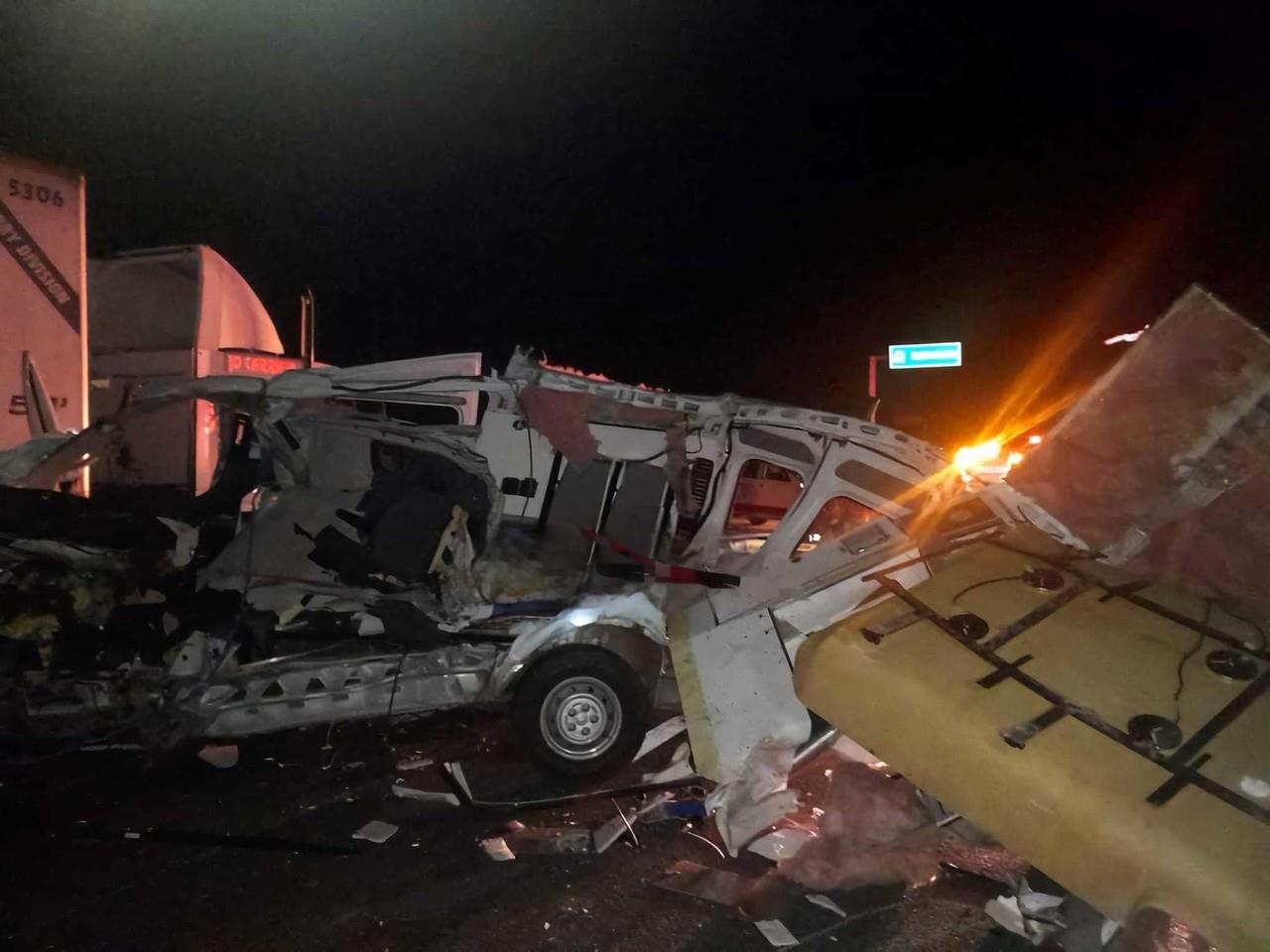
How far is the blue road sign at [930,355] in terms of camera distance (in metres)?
17.8

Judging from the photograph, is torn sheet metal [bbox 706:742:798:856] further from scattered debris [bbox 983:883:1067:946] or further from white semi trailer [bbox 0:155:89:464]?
white semi trailer [bbox 0:155:89:464]

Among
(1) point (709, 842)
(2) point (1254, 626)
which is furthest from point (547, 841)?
(2) point (1254, 626)

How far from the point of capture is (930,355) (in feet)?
58.3

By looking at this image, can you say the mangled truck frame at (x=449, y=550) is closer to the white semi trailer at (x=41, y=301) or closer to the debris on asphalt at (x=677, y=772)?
the debris on asphalt at (x=677, y=772)

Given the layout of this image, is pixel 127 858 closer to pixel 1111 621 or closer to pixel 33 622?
pixel 33 622

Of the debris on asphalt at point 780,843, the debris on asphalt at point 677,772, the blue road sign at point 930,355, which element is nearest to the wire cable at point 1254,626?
the debris on asphalt at point 780,843

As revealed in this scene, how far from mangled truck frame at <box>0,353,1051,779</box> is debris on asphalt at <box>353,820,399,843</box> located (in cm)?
73

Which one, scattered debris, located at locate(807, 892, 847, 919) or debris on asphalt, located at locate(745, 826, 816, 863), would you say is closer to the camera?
scattered debris, located at locate(807, 892, 847, 919)

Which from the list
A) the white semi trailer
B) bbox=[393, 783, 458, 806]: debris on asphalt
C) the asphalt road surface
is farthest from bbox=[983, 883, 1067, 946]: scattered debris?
the white semi trailer

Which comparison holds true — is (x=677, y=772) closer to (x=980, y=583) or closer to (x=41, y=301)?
(x=980, y=583)

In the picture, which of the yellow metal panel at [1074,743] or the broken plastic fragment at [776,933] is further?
the broken plastic fragment at [776,933]

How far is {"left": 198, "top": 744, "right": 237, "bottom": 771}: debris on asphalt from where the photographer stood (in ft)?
17.7

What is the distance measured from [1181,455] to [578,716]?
3329 mm

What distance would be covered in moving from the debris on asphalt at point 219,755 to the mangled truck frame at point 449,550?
0.55 m
